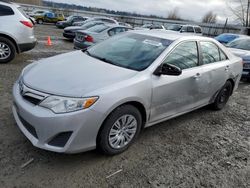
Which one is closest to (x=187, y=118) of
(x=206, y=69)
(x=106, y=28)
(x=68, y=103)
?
(x=206, y=69)

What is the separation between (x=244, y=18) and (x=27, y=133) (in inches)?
1488

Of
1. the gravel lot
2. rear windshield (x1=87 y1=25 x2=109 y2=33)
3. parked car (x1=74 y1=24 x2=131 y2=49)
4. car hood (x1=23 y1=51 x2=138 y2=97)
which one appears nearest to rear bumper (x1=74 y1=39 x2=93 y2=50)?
parked car (x1=74 y1=24 x2=131 y2=49)

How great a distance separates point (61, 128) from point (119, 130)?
79cm

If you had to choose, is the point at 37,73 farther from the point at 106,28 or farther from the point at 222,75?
the point at 106,28

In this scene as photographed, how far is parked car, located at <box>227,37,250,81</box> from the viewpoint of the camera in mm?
7434

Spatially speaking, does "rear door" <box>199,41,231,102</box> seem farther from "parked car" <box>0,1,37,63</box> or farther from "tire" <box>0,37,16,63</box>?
"tire" <box>0,37,16,63</box>

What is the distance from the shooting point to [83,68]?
10.1 feet

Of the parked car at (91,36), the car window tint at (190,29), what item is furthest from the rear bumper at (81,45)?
the car window tint at (190,29)

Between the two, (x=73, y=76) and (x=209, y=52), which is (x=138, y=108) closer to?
(x=73, y=76)

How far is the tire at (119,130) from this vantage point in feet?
8.85

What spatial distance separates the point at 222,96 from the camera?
485cm

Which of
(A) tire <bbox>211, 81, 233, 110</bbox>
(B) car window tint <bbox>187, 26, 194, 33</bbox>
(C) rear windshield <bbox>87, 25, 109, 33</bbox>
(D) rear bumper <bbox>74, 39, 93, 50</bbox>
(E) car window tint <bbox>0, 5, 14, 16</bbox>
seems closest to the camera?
(A) tire <bbox>211, 81, 233, 110</bbox>

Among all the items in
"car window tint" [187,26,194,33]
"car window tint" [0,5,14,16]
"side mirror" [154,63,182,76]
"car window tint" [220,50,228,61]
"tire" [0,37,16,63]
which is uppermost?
"car window tint" [0,5,14,16]

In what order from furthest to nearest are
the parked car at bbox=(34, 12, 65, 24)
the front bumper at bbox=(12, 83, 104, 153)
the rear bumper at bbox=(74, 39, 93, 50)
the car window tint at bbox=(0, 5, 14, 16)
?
A: the parked car at bbox=(34, 12, 65, 24)
the rear bumper at bbox=(74, 39, 93, 50)
the car window tint at bbox=(0, 5, 14, 16)
the front bumper at bbox=(12, 83, 104, 153)
